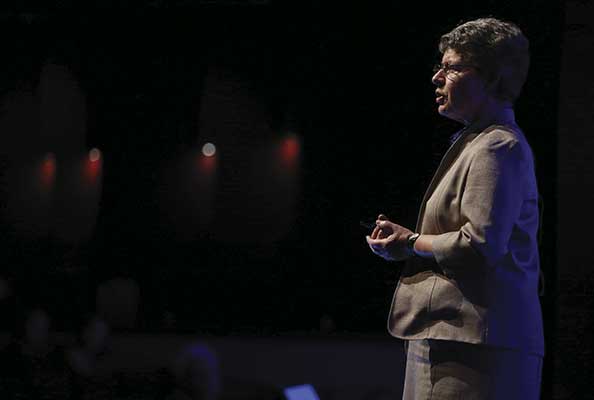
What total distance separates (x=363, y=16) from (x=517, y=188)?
3286mm

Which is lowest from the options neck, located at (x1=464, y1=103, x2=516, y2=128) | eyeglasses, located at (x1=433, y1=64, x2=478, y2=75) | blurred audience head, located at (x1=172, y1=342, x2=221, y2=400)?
blurred audience head, located at (x1=172, y1=342, x2=221, y2=400)

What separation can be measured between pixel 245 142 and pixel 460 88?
393cm

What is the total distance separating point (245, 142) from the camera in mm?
5145

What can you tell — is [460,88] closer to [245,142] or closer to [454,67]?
[454,67]

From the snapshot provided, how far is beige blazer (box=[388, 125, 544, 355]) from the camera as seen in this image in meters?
1.15

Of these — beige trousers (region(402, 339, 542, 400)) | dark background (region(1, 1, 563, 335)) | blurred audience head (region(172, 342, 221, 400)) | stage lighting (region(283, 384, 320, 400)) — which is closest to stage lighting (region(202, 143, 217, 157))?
dark background (region(1, 1, 563, 335))

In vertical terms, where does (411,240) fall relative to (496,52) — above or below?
below

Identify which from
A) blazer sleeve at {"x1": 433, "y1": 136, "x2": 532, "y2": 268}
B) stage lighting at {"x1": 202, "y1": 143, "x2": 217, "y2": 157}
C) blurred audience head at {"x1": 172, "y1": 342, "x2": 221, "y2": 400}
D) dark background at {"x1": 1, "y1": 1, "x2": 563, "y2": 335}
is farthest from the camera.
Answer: stage lighting at {"x1": 202, "y1": 143, "x2": 217, "y2": 157}

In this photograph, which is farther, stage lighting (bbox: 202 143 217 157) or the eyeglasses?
stage lighting (bbox: 202 143 217 157)

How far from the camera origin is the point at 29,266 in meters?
5.38

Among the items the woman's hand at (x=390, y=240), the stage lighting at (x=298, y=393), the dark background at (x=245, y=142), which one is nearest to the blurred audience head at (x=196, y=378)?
the stage lighting at (x=298, y=393)

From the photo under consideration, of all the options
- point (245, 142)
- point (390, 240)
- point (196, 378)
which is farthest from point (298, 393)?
point (245, 142)

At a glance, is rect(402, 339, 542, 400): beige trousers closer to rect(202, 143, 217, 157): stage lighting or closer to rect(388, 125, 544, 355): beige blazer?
rect(388, 125, 544, 355): beige blazer

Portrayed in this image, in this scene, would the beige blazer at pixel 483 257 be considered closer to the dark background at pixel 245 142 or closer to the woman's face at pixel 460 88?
the woman's face at pixel 460 88
